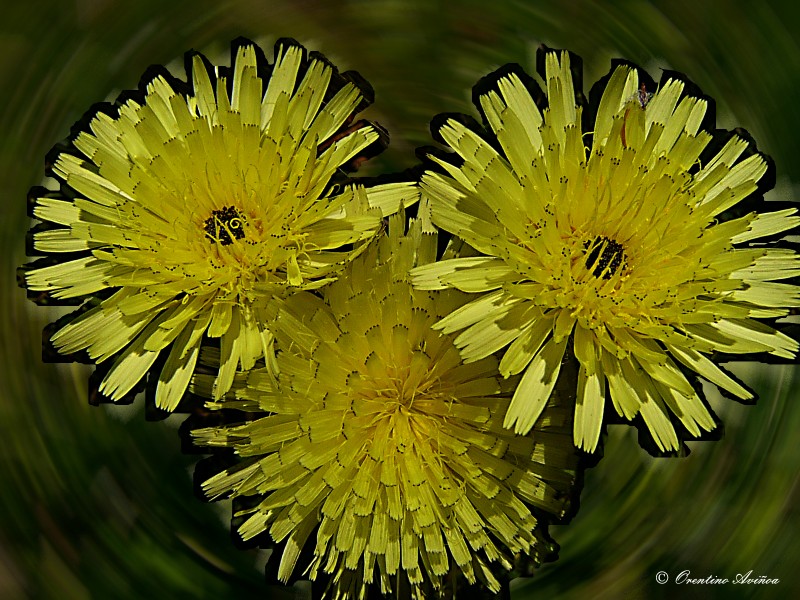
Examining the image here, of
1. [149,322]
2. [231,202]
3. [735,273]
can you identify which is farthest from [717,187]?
[149,322]

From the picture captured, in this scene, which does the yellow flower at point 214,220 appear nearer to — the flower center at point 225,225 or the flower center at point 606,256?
the flower center at point 225,225

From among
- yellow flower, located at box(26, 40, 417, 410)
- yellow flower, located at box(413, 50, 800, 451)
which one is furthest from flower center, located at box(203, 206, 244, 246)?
yellow flower, located at box(413, 50, 800, 451)

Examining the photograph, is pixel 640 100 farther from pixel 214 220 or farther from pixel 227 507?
pixel 227 507

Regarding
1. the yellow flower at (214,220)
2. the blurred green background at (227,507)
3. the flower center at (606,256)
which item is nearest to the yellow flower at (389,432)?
the yellow flower at (214,220)

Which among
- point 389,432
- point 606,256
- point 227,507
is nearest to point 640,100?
point 606,256

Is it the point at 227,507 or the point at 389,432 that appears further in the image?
the point at 227,507

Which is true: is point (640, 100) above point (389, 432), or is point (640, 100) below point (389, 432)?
above
